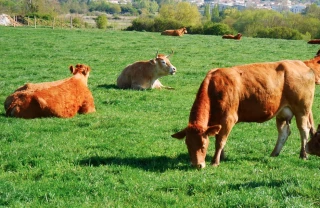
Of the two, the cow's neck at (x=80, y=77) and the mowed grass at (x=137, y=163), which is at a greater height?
the cow's neck at (x=80, y=77)

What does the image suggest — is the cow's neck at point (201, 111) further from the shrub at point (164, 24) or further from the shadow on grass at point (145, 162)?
the shrub at point (164, 24)

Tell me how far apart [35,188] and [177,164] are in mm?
2761

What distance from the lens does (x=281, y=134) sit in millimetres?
9828

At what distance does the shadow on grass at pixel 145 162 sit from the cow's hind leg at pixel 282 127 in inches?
78.3

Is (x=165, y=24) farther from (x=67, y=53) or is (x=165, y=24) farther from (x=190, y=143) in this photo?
(x=190, y=143)

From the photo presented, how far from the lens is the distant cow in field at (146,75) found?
1834cm

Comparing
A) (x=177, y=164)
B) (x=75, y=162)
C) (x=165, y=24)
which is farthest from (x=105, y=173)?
(x=165, y=24)

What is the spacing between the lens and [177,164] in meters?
8.79

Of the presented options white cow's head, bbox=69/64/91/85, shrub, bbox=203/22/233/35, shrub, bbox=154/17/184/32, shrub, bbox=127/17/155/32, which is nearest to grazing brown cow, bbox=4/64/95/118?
white cow's head, bbox=69/64/91/85

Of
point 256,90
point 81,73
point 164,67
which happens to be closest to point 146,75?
point 164,67

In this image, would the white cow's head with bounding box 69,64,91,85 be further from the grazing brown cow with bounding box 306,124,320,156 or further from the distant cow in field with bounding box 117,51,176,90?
the grazing brown cow with bounding box 306,124,320,156

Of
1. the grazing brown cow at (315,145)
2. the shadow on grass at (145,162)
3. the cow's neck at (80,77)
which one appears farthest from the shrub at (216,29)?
the grazing brown cow at (315,145)

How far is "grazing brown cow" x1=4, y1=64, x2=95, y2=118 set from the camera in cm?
1229

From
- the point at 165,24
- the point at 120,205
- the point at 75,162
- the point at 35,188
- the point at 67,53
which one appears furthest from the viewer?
the point at 165,24
